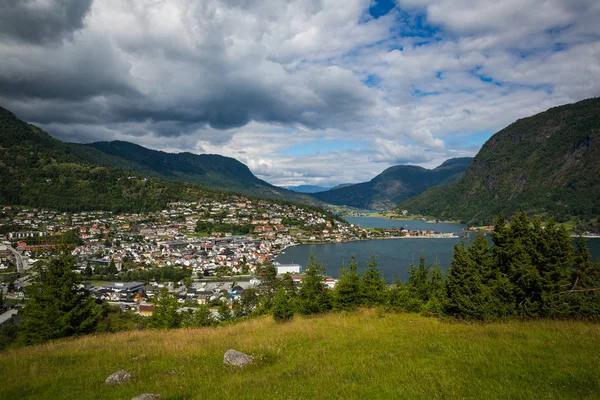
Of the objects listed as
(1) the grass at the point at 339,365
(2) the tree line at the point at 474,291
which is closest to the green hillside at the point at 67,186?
(2) the tree line at the point at 474,291

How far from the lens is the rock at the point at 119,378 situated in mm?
5494

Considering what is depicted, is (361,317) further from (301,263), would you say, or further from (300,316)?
(301,263)

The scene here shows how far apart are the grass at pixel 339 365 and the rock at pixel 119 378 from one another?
0.57 ft

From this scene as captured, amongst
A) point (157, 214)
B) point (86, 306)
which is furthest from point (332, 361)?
point (157, 214)

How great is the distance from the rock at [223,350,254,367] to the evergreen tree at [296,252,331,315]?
695 centimetres

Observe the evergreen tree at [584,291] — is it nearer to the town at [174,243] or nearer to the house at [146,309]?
the town at [174,243]

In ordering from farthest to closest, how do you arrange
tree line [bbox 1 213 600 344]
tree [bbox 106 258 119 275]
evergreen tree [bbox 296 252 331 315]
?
tree [bbox 106 258 119 275]
evergreen tree [bbox 296 252 331 315]
tree line [bbox 1 213 600 344]

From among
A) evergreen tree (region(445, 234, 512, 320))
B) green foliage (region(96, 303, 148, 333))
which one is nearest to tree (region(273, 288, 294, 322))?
evergreen tree (region(445, 234, 512, 320))

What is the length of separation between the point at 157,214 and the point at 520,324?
427 ft

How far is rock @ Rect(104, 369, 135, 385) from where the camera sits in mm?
5494

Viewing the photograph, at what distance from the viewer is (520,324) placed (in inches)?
352

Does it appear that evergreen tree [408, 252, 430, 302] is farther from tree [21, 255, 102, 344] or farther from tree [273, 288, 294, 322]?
tree [21, 255, 102, 344]

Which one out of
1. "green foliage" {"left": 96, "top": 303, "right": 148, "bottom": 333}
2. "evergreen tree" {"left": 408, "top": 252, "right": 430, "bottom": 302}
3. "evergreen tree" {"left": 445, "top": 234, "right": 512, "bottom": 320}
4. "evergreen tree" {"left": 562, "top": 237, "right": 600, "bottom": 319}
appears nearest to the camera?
"evergreen tree" {"left": 562, "top": 237, "right": 600, "bottom": 319}

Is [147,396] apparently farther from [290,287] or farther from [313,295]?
[290,287]
